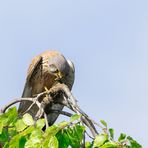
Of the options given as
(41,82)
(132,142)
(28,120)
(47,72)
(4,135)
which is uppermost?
(28,120)

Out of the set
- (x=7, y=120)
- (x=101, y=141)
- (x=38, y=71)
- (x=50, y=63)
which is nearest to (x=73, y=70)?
(x=50, y=63)

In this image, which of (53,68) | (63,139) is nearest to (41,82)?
(53,68)

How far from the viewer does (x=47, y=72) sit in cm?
1020

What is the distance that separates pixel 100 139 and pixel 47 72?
20.3ft

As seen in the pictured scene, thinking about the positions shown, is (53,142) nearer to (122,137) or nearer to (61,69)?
(122,137)

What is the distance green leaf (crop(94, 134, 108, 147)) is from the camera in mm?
4047

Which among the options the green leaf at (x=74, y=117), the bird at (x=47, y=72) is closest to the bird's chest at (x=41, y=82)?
the bird at (x=47, y=72)

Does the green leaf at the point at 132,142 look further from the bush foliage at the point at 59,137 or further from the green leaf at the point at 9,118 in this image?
the green leaf at the point at 9,118

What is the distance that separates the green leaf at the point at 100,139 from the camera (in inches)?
159

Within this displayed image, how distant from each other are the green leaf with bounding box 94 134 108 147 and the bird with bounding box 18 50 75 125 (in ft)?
13.4

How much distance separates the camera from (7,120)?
4.72 m

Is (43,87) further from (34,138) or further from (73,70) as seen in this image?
(34,138)

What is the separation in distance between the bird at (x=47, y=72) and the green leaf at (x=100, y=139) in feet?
13.4

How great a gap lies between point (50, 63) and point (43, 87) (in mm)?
423
